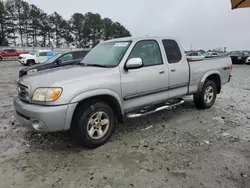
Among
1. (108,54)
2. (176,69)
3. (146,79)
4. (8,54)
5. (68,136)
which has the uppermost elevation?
(8,54)

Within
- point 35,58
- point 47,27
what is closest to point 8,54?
point 35,58

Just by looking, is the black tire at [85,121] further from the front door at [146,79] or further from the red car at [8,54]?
the red car at [8,54]

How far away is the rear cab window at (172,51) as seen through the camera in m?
5.08

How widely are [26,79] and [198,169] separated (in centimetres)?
301

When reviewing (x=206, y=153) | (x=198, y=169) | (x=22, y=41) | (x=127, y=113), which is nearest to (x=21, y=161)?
(x=127, y=113)

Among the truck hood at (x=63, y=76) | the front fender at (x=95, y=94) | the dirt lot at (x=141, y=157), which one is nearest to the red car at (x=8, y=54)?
the dirt lot at (x=141, y=157)

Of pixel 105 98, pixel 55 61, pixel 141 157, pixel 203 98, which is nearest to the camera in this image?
pixel 141 157

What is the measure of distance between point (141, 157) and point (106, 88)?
4.03 ft

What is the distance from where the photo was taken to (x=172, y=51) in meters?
5.22

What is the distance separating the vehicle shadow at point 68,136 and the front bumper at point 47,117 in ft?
2.08

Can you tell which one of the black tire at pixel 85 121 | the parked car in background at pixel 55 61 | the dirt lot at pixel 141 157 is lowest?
the dirt lot at pixel 141 157

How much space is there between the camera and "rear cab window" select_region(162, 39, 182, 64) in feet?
16.7

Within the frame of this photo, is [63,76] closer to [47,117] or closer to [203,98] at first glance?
[47,117]

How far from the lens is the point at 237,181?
300 centimetres
